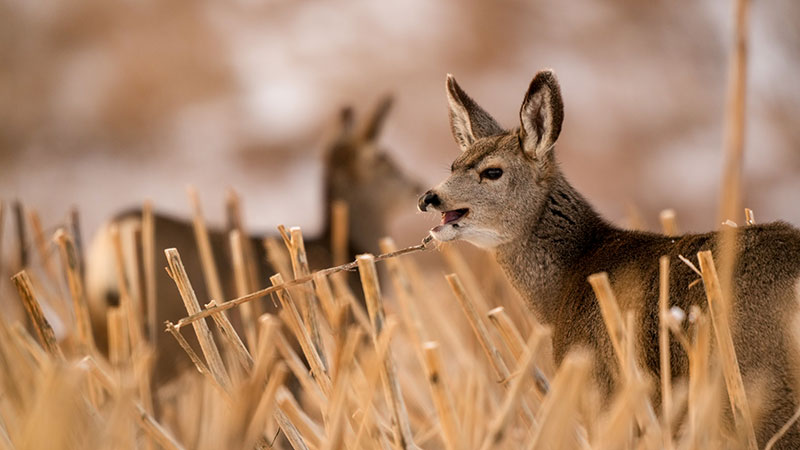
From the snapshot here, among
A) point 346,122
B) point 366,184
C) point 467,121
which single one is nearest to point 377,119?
point 346,122

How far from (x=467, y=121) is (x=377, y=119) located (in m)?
2.42

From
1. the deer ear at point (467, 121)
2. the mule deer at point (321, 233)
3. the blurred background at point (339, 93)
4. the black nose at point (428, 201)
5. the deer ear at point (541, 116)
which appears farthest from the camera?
the blurred background at point (339, 93)

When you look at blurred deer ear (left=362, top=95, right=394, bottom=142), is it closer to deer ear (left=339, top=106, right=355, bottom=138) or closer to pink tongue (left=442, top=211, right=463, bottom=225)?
deer ear (left=339, top=106, right=355, bottom=138)

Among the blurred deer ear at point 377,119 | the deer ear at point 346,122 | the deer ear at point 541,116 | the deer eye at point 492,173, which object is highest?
the deer ear at point 346,122

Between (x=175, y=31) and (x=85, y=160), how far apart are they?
933mm

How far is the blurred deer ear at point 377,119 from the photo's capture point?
184 inches

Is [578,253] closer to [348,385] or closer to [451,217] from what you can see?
[451,217]

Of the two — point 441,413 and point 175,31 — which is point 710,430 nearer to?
point 441,413

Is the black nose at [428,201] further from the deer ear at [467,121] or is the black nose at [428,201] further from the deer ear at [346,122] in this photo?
the deer ear at [346,122]

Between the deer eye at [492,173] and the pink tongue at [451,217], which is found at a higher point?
the deer eye at [492,173]

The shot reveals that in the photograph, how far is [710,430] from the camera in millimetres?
1430

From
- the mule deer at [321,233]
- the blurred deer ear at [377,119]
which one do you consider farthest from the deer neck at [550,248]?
the blurred deer ear at [377,119]

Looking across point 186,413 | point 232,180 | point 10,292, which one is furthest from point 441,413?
point 232,180

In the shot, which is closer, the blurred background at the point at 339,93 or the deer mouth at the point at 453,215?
the deer mouth at the point at 453,215
